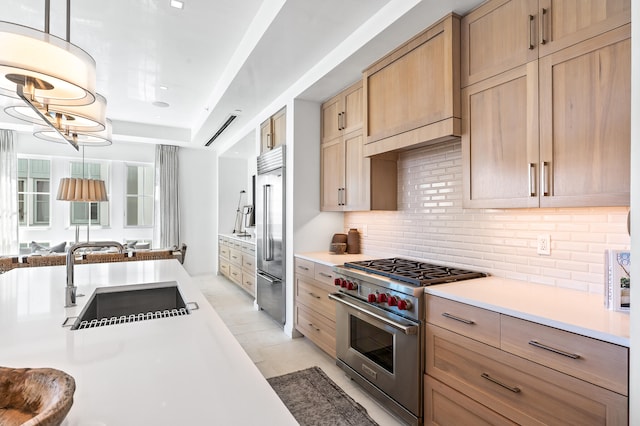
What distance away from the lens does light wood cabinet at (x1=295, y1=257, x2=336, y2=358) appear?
2.88m

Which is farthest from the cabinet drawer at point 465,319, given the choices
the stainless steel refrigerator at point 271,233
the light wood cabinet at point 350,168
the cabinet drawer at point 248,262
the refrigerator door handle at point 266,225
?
the cabinet drawer at point 248,262

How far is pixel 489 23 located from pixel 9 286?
322cm

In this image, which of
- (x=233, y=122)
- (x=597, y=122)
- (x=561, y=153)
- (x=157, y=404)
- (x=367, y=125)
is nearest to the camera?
(x=157, y=404)

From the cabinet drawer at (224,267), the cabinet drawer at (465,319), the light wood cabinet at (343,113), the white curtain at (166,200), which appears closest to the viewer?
the cabinet drawer at (465,319)

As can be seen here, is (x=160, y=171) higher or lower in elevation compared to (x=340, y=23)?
lower

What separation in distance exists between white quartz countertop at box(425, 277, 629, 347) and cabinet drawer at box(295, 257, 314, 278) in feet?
4.91

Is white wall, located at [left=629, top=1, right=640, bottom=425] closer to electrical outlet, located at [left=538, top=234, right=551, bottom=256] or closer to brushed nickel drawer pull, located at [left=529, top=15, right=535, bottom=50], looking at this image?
brushed nickel drawer pull, located at [left=529, top=15, right=535, bottom=50]

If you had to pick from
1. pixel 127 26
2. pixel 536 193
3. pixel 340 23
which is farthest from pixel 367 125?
pixel 127 26

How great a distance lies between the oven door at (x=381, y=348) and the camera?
1.95m

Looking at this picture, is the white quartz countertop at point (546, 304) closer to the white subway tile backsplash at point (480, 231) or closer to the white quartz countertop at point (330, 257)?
the white subway tile backsplash at point (480, 231)

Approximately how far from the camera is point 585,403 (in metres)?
1.25

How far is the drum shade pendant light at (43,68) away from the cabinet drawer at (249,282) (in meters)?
3.48

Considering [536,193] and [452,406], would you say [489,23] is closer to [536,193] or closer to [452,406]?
[536,193]

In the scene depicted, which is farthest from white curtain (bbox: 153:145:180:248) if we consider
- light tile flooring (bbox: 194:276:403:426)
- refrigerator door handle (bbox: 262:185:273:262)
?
refrigerator door handle (bbox: 262:185:273:262)
